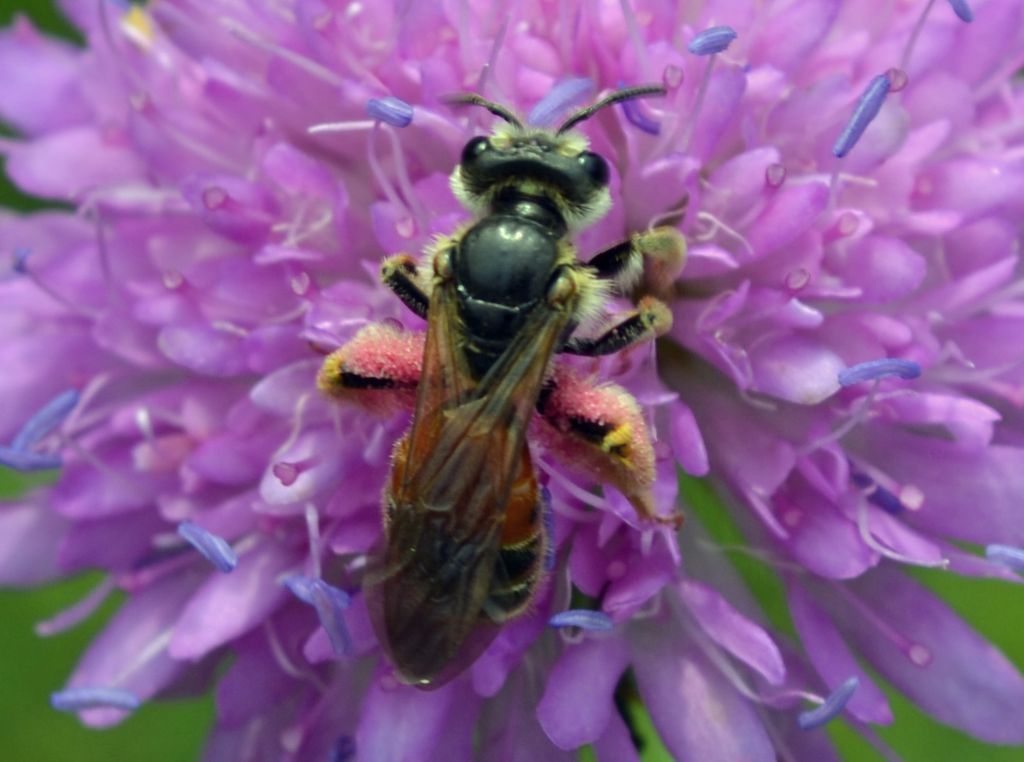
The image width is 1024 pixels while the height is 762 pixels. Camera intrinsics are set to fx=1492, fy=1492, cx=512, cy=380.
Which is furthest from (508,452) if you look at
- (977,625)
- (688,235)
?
(977,625)

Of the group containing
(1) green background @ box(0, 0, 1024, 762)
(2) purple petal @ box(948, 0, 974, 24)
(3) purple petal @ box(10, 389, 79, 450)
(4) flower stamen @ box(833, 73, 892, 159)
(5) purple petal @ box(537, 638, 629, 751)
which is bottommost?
(1) green background @ box(0, 0, 1024, 762)

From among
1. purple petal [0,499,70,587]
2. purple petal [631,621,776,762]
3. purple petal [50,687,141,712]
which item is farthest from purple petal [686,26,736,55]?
purple petal [0,499,70,587]

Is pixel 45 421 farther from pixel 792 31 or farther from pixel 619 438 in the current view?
pixel 792 31

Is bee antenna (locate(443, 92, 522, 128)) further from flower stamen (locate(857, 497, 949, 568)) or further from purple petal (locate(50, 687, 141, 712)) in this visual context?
purple petal (locate(50, 687, 141, 712))

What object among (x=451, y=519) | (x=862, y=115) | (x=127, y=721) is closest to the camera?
(x=451, y=519)

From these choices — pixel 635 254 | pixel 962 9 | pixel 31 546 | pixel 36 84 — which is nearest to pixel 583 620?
pixel 635 254

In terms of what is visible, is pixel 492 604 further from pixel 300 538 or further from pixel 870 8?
pixel 870 8
